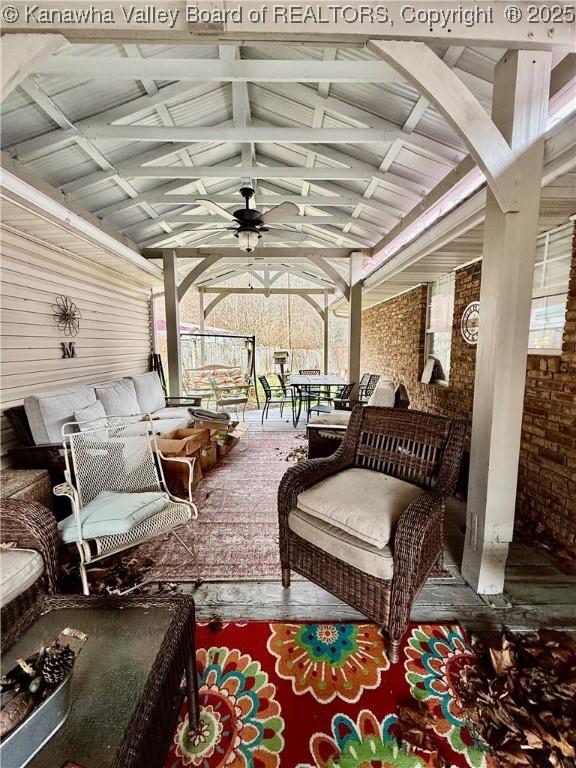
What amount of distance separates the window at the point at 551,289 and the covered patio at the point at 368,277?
19mm

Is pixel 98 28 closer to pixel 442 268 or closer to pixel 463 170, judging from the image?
pixel 463 170

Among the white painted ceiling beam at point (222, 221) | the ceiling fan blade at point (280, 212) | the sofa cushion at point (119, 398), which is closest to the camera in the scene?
the ceiling fan blade at point (280, 212)

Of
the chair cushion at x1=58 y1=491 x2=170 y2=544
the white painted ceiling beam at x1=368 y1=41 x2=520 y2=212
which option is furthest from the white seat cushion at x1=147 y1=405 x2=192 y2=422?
the white painted ceiling beam at x1=368 y1=41 x2=520 y2=212

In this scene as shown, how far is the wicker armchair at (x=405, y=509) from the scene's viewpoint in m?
1.44

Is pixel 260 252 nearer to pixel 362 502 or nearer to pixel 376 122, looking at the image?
pixel 376 122

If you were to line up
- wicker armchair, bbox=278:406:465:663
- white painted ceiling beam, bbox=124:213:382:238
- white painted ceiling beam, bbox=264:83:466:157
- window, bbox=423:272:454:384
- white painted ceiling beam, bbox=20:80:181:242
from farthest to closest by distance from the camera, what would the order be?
white painted ceiling beam, bbox=124:213:382:238 → window, bbox=423:272:454:384 → white painted ceiling beam, bbox=264:83:466:157 → white painted ceiling beam, bbox=20:80:181:242 → wicker armchair, bbox=278:406:465:663

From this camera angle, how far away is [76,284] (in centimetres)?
412

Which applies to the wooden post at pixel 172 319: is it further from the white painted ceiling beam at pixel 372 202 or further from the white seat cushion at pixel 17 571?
the white seat cushion at pixel 17 571

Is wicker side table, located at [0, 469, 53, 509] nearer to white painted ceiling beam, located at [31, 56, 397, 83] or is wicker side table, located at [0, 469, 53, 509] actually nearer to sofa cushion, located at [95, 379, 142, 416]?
sofa cushion, located at [95, 379, 142, 416]

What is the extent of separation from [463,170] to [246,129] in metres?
1.99

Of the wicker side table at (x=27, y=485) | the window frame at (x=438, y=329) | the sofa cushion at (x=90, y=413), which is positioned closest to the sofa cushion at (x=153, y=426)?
the sofa cushion at (x=90, y=413)

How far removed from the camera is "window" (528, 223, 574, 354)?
2449 mm

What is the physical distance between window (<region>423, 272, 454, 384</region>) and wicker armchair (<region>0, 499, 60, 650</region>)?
A: 455 cm

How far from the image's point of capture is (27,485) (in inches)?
90.7
